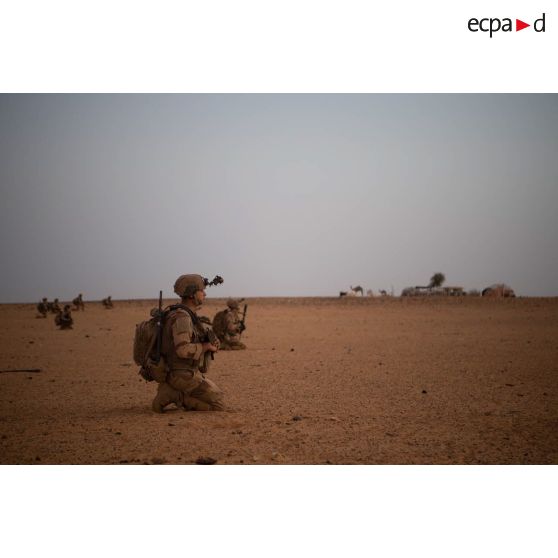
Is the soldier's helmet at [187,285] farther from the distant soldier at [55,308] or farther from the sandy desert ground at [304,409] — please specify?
the distant soldier at [55,308]

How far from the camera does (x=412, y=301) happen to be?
54094mm

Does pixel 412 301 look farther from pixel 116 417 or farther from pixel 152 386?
pixel 116 417

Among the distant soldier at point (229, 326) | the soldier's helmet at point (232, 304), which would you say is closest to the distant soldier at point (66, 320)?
the distant soldier at point (229, 326)

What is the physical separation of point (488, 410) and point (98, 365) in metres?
10.3

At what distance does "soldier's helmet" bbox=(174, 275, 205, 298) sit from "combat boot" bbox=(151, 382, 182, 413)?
136 cm

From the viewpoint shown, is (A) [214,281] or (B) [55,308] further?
(B) [55,308]

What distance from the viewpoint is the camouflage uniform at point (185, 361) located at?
8188 millimetres

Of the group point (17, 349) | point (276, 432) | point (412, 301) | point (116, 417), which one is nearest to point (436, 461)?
point (276, 432)

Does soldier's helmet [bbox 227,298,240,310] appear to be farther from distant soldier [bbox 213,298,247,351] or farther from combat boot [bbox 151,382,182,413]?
combat boot [bbox 151,382,182,413]

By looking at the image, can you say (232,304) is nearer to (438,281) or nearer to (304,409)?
(304,409)

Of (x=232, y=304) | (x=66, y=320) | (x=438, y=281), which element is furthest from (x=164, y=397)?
(x=438, y=281)

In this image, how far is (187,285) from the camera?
8617mm

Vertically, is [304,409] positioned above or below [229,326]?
below

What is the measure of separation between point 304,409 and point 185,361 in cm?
211
